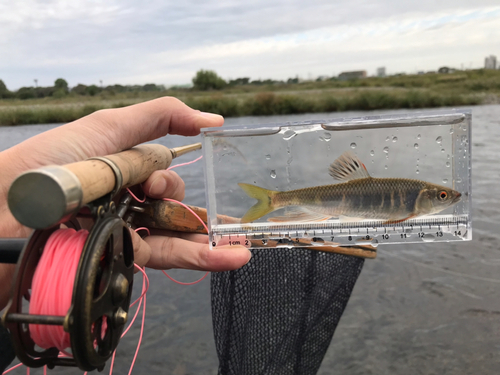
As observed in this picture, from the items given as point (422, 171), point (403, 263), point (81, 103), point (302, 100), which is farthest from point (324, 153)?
point (81, 103)

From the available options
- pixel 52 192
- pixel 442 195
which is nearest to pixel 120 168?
pixel 52 192

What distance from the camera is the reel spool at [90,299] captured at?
1.09 m

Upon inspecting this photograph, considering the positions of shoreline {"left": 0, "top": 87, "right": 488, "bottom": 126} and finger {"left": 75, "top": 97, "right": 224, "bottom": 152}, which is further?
shoreline {"left": 0, "top": 87, "right": 488, "bottom": 126}

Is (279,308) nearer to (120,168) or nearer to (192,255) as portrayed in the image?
(192,255)

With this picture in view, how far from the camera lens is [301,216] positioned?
1.95 metres

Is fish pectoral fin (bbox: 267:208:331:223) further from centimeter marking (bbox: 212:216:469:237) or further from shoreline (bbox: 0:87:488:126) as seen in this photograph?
shoreline (bbox: 0:87:488:126)

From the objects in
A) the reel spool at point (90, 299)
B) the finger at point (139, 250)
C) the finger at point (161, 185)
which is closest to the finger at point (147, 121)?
the finger at point (161, 185)

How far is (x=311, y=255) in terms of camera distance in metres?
3.01

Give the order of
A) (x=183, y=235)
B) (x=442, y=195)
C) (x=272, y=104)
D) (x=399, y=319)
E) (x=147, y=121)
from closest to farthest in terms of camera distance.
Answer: (x=442, y=195) < (x=147, y=121) < (x=183, y=235) < (x=399, y=319) < (x=272, y=104)

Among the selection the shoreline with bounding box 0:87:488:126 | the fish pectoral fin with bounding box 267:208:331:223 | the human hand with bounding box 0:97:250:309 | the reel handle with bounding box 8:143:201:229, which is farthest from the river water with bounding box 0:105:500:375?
the shoreline with bounding box 0:87:488:126

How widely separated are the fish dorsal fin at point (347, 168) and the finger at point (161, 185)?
974 mm

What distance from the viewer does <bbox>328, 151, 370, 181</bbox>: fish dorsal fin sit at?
74.0 inches

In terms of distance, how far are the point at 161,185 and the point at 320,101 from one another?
2254 cm

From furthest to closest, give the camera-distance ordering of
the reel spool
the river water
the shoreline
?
the shoreline < the river water < the reel spool
